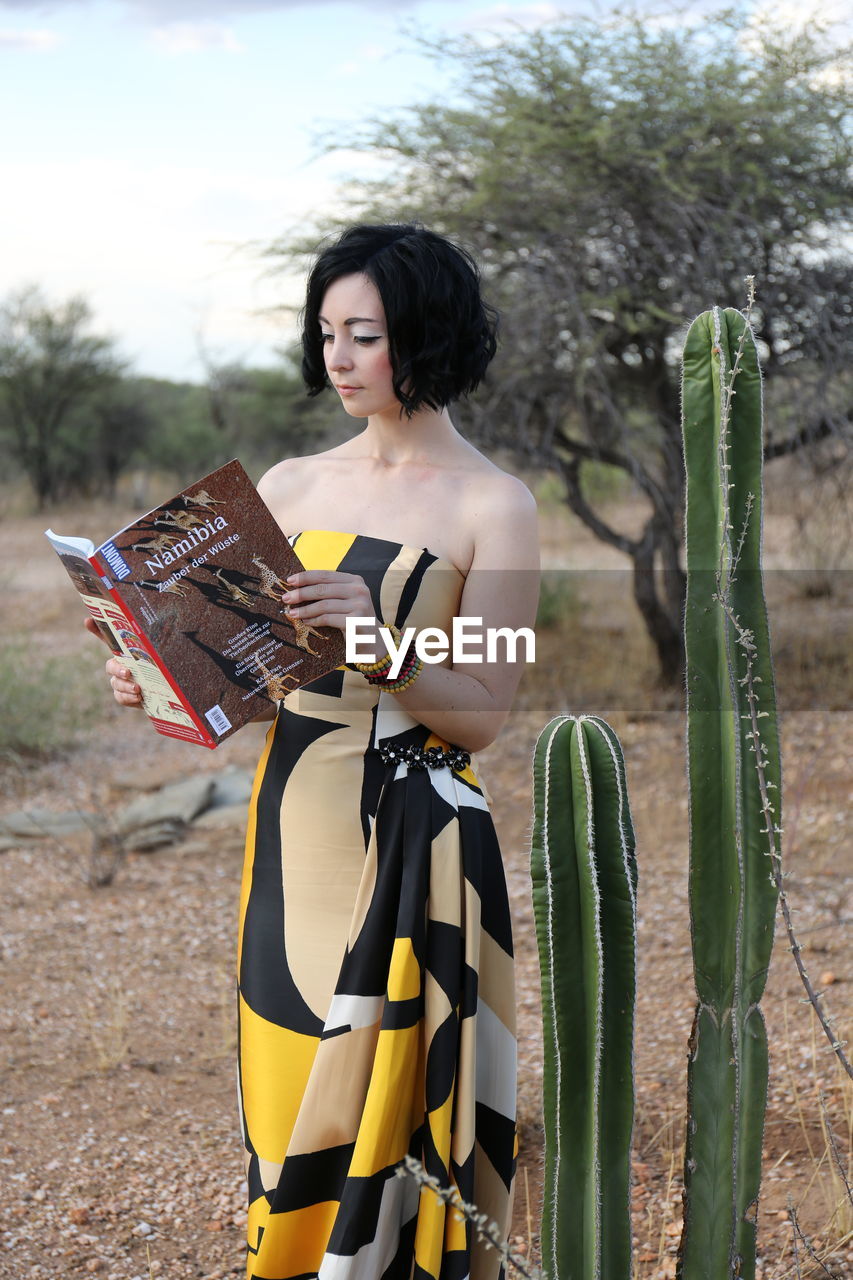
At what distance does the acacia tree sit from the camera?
5.99m

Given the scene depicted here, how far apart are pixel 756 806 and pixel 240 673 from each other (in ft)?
2.34

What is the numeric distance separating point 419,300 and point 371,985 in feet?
3.31

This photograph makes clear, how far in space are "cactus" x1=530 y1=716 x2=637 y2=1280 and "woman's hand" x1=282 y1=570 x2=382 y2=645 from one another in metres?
0.31

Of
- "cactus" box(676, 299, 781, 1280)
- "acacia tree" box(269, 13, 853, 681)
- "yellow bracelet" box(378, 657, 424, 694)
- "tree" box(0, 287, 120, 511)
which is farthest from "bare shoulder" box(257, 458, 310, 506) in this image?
"tree" box(0, 287, 120, 511)

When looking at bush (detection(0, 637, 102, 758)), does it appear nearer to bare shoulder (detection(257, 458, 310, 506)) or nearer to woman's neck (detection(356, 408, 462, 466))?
bare shoulder (detection(257, 458, 310, 506))

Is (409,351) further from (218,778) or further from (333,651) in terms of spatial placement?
(218,778)

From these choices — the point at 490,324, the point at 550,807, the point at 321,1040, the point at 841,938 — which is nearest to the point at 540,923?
the point at 550,807

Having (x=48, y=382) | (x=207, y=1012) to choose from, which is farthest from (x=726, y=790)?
(x=48, y=382)

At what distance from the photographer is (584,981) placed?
1542 millimetres

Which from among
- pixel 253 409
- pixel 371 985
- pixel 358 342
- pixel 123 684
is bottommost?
pixel 253 409

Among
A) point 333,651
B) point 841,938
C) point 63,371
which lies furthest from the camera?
point 63,371

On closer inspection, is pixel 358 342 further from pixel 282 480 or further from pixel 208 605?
pixel 208 605

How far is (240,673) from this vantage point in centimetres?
163

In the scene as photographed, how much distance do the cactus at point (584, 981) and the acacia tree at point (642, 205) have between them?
14.9 ft
